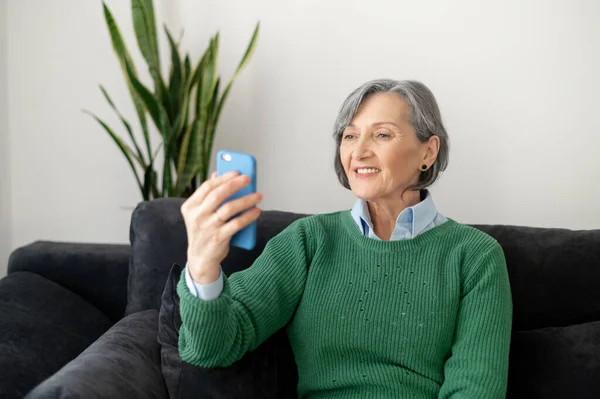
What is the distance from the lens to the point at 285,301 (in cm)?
159

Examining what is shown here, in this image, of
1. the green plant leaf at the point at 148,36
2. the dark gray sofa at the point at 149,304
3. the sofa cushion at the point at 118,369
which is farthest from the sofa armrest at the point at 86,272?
the green plant leaf at the point at 148,36

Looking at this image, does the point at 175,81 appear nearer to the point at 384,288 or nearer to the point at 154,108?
the point at 154,108

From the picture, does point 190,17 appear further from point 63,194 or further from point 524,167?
point 524,167

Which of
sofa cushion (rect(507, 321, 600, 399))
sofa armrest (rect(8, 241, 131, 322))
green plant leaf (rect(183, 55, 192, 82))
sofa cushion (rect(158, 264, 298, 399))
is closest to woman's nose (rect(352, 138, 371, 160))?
sofa cushion (rect(158, 264, 298, 399))

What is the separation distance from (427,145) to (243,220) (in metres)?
0.64

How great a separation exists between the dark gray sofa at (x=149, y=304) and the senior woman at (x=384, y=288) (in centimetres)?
21

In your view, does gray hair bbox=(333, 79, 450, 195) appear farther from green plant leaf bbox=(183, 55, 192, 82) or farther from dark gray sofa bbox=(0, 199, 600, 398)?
green plant leaf bbox=(183, 55, 192, 82)

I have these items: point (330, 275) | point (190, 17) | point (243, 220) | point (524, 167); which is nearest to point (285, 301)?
point (330, 275)

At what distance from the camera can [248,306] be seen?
4.91 feet

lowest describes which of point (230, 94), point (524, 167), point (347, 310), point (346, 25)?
point (347, 310)

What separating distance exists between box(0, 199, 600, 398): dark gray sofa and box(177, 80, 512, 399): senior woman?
0.68 feet

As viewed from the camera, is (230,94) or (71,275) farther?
(230,94)

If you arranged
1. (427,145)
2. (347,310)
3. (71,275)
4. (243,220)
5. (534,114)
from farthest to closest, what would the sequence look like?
(534,114), (71,275), (427,145), (347,310), (243,220)

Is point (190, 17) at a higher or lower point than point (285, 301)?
higher
